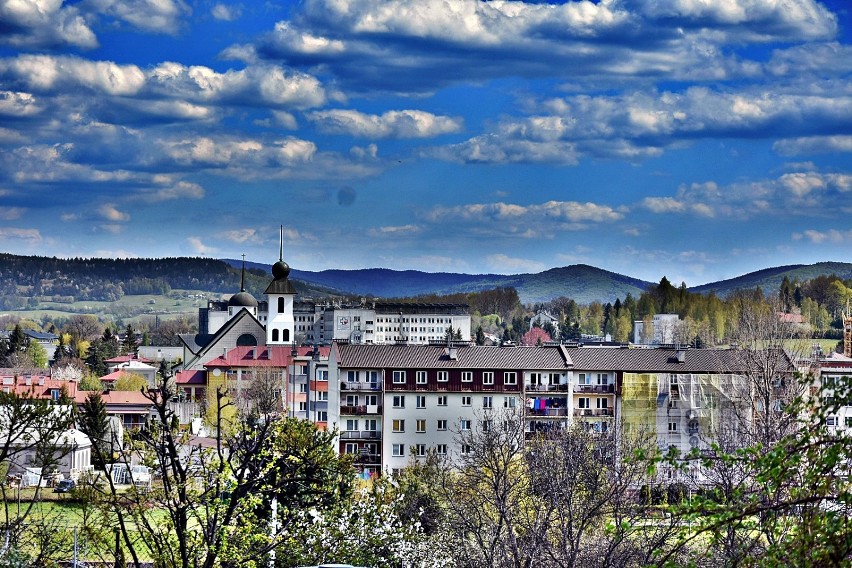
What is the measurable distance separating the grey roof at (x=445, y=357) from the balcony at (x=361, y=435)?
2844 millimetres

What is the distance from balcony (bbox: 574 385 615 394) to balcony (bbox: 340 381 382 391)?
8.84 m

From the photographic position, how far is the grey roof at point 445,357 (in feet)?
188

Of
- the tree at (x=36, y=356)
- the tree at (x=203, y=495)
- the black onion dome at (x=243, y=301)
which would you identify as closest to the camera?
the tree at (x=203, y=495)

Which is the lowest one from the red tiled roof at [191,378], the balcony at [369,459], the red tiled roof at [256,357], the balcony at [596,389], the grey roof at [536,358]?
the balcony at [369,459]

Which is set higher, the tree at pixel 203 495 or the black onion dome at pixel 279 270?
the black onion dome at pixel 279 270

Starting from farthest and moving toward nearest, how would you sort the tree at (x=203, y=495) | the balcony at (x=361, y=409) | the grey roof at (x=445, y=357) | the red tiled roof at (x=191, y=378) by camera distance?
the red tiled roof at (x=191, y=378) → the grey roof at (x=445, y=357) → the balcony at (x=361, y=409) → the tree at (x=203, y=495)

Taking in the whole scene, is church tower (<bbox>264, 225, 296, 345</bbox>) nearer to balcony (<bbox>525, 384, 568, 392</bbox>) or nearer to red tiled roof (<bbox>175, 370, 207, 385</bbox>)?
red tiled roof (<bbox>175, 370, 207, 385</bbox>)

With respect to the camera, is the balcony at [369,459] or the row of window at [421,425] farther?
the row of window at [421,425]

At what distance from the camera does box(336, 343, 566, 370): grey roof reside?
5725 cm

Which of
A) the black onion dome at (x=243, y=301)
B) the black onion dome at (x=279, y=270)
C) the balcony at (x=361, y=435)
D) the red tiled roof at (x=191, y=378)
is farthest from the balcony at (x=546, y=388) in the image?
the black onion dome at (x=243, y=301)

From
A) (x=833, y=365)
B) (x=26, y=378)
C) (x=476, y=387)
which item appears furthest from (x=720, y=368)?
(x=26, y=378)

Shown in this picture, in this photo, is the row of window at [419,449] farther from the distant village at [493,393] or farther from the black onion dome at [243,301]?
the black onion dome at [243,301]

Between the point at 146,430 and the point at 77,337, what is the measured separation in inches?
7234

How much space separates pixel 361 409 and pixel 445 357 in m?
4.46
